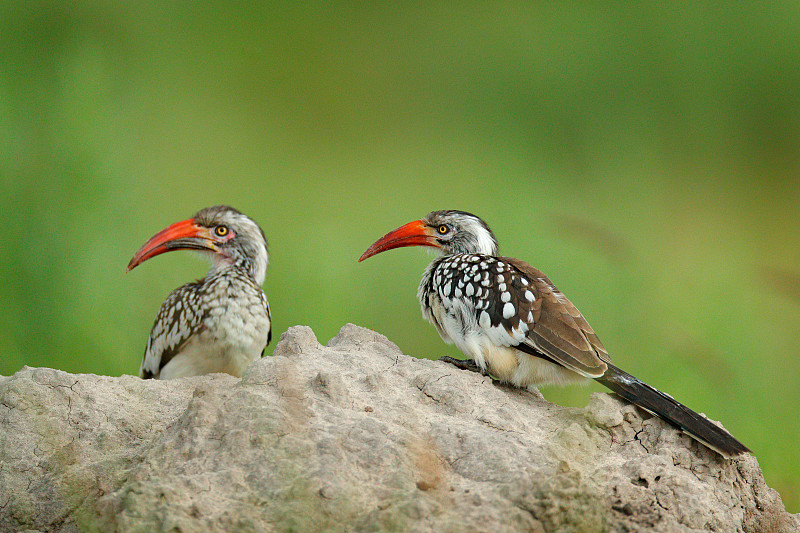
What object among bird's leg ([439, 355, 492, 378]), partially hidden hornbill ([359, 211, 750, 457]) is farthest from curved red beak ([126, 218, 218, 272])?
bird's leg ([439, 355, 492, 378])

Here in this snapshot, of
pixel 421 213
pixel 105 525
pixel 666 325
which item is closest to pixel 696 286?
pixel 666 325

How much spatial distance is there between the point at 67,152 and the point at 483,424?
4312 millimetres

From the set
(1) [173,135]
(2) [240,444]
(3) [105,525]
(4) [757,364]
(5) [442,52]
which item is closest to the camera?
(3) [105,525]

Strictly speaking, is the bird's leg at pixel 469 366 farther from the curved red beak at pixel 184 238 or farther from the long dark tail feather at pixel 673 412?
the curved red beak at pixel 184 238

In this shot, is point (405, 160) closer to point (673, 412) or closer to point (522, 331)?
point (522, 331)

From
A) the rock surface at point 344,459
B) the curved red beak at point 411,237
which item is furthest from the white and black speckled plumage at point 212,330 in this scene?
the rock surface at point 344,459

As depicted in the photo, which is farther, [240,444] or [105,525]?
[240,444]

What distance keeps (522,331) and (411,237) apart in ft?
4.25

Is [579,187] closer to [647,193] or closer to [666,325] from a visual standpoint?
[647,193]

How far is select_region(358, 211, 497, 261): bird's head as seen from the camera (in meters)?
4.55

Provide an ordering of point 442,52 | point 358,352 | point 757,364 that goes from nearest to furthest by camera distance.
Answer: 1. point 358,352
2. point 757,364
3. point 442,52

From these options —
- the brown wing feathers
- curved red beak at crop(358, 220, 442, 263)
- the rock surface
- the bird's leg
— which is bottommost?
the rock surface

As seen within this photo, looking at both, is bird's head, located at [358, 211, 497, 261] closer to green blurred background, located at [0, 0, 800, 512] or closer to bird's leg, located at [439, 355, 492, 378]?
bird's leg, located at [439, 355, 492, 378]

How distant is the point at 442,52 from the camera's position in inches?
338
